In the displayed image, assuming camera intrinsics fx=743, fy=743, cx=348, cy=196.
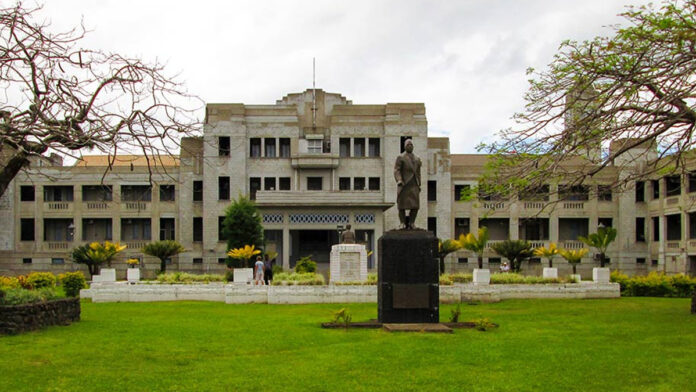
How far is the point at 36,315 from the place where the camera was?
54.1 ft

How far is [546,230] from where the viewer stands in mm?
53688

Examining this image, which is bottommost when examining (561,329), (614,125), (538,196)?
(561,329)

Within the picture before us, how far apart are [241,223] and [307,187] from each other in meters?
9.85

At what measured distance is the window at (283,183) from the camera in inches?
1991

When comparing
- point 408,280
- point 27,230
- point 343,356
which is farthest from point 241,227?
point 343,356

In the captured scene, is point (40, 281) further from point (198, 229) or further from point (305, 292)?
point (198, 229)

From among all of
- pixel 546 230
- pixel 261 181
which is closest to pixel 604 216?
pixel 546 230

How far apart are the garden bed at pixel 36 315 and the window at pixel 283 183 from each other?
32.0 m

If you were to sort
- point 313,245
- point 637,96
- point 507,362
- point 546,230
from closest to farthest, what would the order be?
A: point 507,362
point 637,96
point 313,245
point 546,230

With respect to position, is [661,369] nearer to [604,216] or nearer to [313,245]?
[313,245]

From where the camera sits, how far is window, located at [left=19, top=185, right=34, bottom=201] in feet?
169

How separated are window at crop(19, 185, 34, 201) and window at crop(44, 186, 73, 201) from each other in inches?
39.1

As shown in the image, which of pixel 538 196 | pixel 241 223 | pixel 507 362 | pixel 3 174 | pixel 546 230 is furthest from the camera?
pixel 546 230

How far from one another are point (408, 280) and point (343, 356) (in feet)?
14.1
